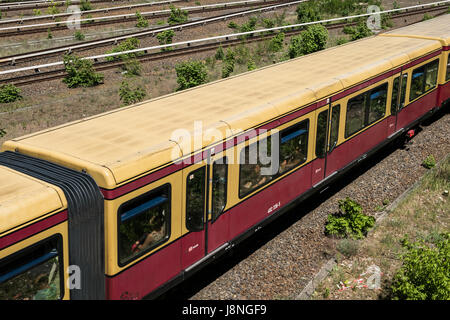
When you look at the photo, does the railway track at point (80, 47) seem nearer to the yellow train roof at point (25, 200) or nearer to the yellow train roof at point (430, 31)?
the yellow train roof at point (430, 31)

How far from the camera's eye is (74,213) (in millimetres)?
6012

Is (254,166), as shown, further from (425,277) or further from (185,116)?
(425,277)

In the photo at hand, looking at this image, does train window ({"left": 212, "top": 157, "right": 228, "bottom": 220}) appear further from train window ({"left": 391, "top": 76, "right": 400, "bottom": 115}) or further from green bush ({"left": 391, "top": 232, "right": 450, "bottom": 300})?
train window ({"left": 391, "top": 76, "right": 400, "bottom": 115})

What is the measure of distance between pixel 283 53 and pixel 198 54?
4594 mm

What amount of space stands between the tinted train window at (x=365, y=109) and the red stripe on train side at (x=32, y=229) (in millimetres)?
7512

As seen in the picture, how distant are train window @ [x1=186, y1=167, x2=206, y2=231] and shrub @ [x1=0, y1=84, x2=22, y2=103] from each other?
46.8 feet

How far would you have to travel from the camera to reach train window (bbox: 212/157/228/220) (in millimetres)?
8047

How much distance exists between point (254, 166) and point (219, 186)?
1.03 meters

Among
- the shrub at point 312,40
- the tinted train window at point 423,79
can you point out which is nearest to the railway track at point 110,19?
the shrub at point 312,40

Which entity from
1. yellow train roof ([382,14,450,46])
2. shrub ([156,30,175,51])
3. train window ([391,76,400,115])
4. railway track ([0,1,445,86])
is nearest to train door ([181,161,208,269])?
train window ([391,76,400,115])
